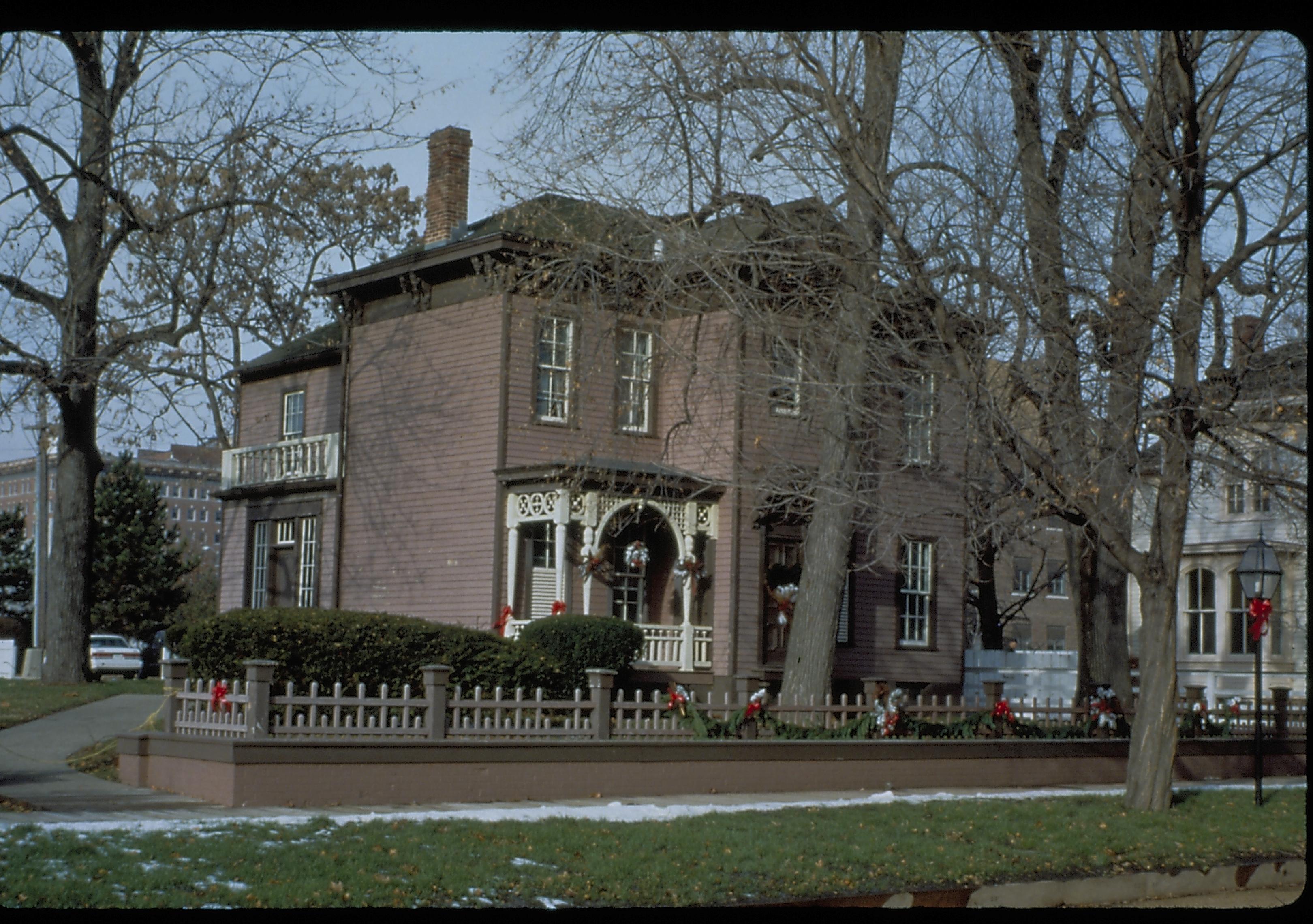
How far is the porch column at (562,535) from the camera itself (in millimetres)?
23875

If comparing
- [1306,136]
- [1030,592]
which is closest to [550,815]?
[1306,136]

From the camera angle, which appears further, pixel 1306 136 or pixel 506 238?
pixel 506 238

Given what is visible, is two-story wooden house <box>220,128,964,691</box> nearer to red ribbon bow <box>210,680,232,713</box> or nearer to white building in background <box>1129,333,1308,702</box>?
red ribbon bow <box>210,680,232,713</box>

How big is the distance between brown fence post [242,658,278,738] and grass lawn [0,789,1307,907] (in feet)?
8.35

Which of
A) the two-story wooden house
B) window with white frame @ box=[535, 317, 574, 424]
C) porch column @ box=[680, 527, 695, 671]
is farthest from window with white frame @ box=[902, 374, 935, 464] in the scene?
window with white frame @ box=[535, 317, 574, 424]

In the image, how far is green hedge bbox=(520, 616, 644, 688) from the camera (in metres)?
21.7

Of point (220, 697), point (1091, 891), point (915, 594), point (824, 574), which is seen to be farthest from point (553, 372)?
point (1091, 891)

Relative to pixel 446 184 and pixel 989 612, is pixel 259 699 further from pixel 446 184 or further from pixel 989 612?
pixel 989 612

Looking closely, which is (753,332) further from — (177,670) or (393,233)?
(393,233)

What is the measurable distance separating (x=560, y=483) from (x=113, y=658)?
988 inches

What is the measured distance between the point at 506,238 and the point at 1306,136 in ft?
41.9

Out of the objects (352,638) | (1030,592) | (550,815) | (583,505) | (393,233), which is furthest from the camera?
(1030,592)

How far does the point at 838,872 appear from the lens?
11.0 metres

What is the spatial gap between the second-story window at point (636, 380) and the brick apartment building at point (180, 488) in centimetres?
10379
